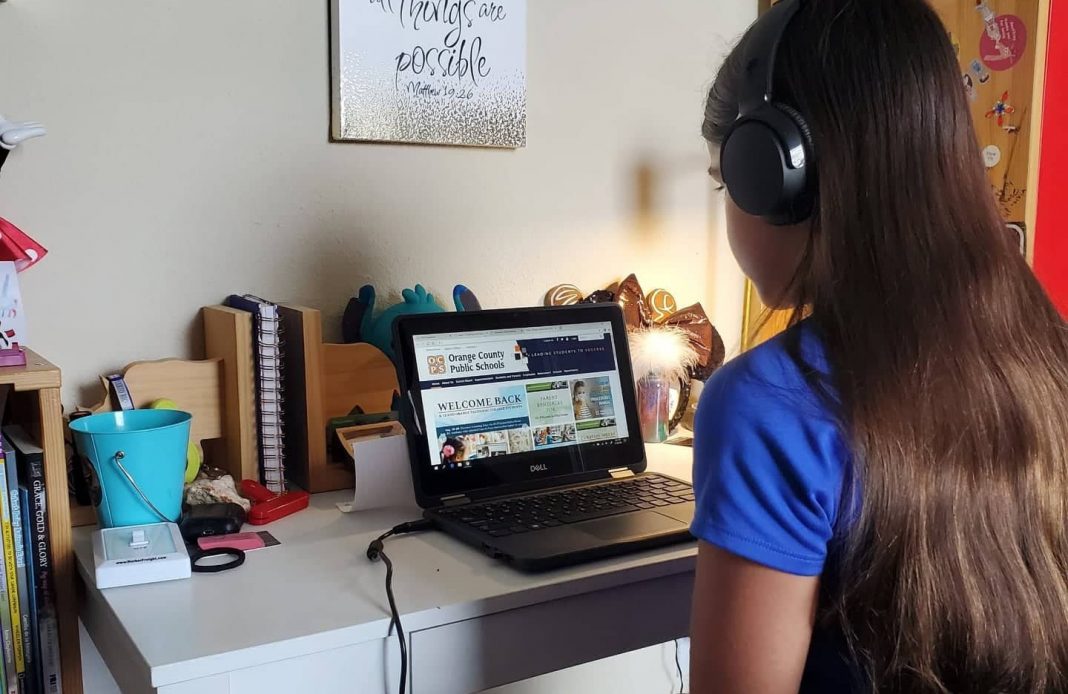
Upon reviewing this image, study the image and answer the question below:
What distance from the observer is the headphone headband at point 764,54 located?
0.73 meters

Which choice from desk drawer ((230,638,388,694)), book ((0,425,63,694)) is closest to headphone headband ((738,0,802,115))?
desk drawer ((230,638,388,694))

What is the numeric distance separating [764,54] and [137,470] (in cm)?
77

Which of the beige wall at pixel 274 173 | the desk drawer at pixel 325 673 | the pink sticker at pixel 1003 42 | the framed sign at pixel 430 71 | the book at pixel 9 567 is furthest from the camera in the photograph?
the pink sticker at pixel 1003 42

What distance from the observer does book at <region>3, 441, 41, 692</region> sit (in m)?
0.94

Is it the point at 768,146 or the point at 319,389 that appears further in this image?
the point at 319,389

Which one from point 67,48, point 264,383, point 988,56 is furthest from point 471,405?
point 988,56

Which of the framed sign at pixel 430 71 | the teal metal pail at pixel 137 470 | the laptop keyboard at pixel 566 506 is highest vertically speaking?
the framed sign at pixel 430 71

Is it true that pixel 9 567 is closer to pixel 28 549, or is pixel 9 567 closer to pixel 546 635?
pixel 28 549

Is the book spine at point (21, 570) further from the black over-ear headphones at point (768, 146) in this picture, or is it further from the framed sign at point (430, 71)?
the black over-ear headphones at point (768, 146)

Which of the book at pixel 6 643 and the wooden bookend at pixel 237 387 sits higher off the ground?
the wooden bookend at pixel 237 387

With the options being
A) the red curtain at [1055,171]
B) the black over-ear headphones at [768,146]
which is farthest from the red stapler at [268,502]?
the red curtain at [1055,171]

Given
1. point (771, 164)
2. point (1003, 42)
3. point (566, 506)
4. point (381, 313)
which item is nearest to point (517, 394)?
point (566, 506)

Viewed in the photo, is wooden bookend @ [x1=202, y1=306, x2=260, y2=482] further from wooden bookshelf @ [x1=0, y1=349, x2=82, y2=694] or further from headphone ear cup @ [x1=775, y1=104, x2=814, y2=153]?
headphone ear cup @ [x1=775, y1=104, x2=814, y2=153]

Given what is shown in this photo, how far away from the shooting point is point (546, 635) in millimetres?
889
